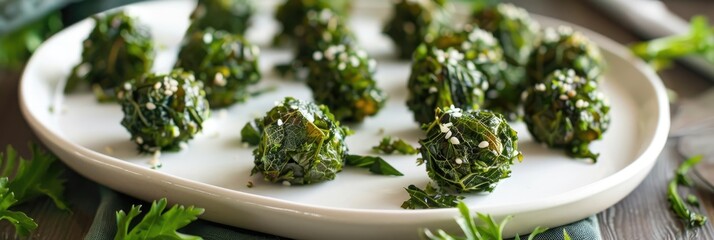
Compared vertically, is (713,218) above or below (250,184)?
above

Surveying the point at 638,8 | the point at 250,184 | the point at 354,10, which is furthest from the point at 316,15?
the point at 638,8

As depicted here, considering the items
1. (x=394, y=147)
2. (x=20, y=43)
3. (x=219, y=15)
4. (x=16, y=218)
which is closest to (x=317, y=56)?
(x=394, y=147)

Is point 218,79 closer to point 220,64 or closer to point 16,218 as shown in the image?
point 220,64

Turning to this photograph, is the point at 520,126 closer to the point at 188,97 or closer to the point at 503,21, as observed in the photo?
the point at 503,21

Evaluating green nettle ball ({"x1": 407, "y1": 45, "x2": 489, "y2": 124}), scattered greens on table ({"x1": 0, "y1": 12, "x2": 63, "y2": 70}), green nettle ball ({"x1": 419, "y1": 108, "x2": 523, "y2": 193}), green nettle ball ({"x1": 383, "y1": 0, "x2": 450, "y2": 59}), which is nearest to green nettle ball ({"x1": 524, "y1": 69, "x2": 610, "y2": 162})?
green nettle ball ({"x1": 407, "y1": 45, "x2": 489, "y2": 124})

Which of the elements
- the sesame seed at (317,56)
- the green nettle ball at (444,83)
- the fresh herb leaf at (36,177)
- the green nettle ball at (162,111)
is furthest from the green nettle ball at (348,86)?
the fresh herb leaf at (36,177)
